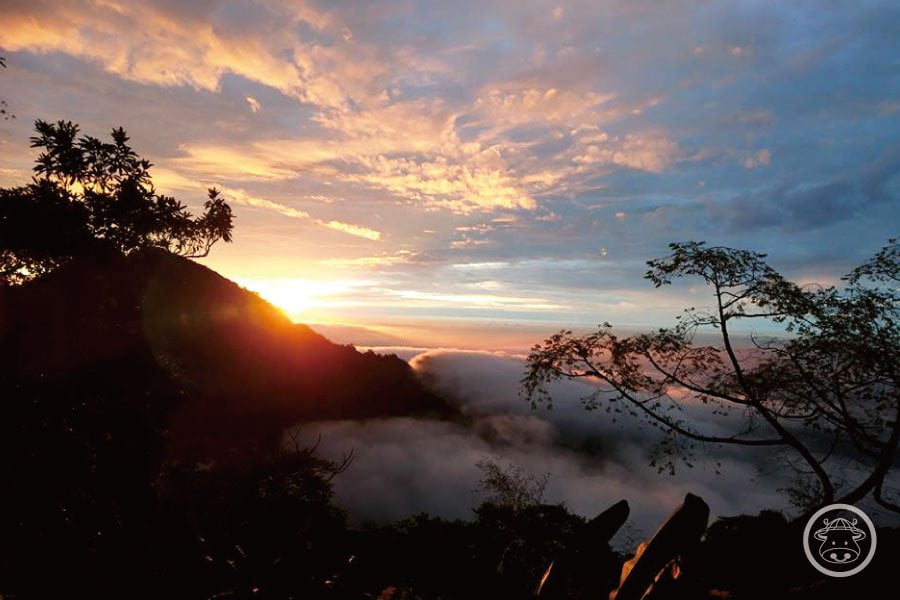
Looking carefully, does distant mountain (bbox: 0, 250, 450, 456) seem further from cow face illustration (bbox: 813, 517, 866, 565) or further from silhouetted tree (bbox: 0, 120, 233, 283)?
cow face illustration (bbox: 813, 517, 866, 565)

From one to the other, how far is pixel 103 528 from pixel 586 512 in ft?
555

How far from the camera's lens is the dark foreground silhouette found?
6438 mm

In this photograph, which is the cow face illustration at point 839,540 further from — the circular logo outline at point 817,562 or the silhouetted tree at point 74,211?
the silhouetted tree at point 74,211

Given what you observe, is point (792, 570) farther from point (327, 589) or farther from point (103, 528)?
point (103, 528)

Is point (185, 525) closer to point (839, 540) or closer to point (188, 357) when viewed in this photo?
point (839, 540)

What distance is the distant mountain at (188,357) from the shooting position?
18.4m

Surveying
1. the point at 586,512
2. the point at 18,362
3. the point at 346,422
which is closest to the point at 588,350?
the point at 18,362

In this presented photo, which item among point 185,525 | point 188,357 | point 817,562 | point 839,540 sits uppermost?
point 839,540

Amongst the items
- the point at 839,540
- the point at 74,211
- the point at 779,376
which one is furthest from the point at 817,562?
the point at 74,211

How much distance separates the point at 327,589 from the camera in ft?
28.1

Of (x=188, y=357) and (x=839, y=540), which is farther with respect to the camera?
(x=188, y=357)

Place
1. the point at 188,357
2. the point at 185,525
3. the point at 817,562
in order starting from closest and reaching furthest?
the point at 817,562, the point at 185,525, the point at 188,357

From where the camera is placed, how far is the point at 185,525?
583 inches

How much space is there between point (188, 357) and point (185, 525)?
75851 mm
